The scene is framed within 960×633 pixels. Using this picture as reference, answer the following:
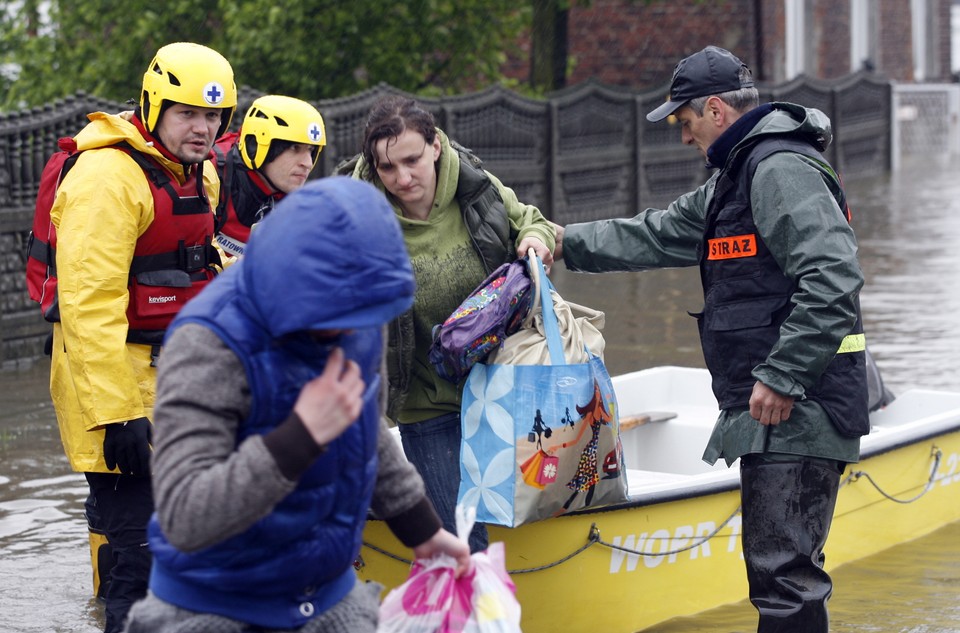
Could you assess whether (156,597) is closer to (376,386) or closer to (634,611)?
(376,386)

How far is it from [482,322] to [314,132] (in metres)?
1.21

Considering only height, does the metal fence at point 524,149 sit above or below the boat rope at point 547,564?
above

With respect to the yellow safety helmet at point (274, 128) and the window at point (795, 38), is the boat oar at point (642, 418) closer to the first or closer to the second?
the yellow safety helmet at point (274, 128)

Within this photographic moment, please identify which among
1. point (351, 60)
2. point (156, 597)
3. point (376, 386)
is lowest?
point (156, 597)

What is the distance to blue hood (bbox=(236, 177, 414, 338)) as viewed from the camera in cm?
245

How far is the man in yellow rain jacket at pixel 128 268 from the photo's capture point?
13.8 feet

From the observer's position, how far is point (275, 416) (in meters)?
2.61

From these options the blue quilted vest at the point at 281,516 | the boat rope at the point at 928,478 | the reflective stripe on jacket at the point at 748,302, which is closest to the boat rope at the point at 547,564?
the reflective stripe on jacket at the point at 748,302

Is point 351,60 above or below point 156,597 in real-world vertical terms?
above

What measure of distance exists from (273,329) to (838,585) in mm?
4196

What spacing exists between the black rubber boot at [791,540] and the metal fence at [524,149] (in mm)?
7590

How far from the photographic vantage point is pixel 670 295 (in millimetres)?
13312

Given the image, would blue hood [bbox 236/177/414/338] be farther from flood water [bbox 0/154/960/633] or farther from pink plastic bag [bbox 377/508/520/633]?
flood water [bbox 0/154/960/633]

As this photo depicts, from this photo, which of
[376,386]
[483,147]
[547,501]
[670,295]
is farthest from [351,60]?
[376,386]
